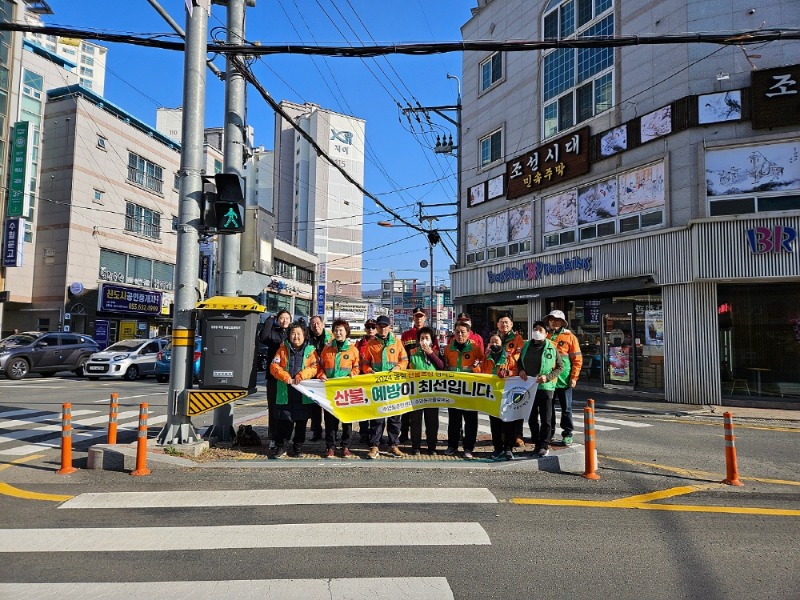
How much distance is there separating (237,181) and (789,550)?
723cm

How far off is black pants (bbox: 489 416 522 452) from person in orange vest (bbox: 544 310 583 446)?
0.80 m

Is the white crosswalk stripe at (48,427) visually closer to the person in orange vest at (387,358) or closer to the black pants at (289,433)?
the black pants at (289,433)

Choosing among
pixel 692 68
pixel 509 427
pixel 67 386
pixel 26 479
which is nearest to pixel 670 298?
pixel 692 68

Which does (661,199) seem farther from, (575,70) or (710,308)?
(575,70)

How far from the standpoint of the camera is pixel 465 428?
7.53 m

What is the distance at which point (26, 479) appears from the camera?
640 cm

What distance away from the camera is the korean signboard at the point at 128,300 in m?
29.9

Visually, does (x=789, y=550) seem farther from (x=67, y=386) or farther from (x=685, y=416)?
(x=67, y=386)

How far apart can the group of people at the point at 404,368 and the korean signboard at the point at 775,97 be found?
33.2 feet

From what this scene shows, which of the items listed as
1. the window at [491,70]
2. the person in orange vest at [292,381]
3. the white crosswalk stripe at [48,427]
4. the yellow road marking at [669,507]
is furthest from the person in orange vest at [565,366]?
the window at [491,70]

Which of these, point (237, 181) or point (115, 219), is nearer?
point (237, 181)

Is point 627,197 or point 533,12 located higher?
point 533,12

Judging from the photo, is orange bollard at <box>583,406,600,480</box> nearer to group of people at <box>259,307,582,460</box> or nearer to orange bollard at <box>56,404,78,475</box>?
group of people at <box>259,307,582,460</box>

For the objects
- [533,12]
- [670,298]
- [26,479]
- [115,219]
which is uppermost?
[533,12]
